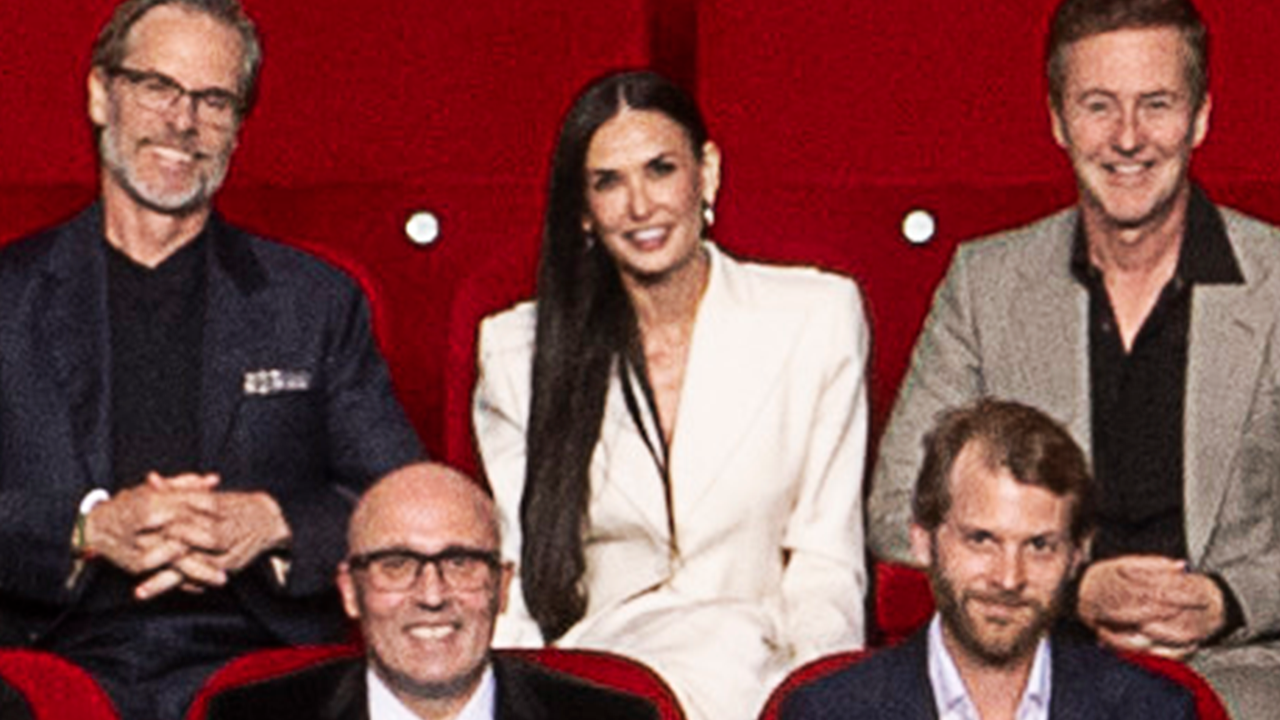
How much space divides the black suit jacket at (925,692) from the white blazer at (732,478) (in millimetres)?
132

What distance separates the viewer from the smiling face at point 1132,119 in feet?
3.47

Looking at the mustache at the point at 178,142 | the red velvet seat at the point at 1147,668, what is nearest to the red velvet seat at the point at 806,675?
the red velvet seat at the point at 1147,668

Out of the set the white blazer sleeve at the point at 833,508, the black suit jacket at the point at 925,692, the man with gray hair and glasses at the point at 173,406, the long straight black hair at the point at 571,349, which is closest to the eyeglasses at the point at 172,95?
the man with gray hair and glasses at the point at 173,406

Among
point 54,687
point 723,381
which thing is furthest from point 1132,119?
point 54,687

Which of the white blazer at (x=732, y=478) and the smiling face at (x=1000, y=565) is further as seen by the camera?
the white blazer at (x=732, y=478)

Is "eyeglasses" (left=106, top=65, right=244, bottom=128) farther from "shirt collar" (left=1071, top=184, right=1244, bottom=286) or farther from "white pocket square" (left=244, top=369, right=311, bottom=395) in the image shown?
"shirt collar" (left=1071, top=184, right=1244, bottom=286)

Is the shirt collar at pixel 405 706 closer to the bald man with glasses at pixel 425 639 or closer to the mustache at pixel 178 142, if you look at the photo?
the bald man with glasses at pixel 425 639

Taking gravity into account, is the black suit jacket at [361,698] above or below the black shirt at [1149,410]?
below

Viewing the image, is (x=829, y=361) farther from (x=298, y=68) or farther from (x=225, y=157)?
(x=298, y=68)

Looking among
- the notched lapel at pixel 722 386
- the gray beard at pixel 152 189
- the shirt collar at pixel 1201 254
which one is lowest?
the notched lapel at pixel 722 386

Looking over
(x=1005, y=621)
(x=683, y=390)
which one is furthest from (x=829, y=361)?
(x=1005, y=621)

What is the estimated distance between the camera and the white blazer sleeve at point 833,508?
41.1 inches

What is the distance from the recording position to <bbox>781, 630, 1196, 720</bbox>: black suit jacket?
0.90m

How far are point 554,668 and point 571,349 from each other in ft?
0.59
